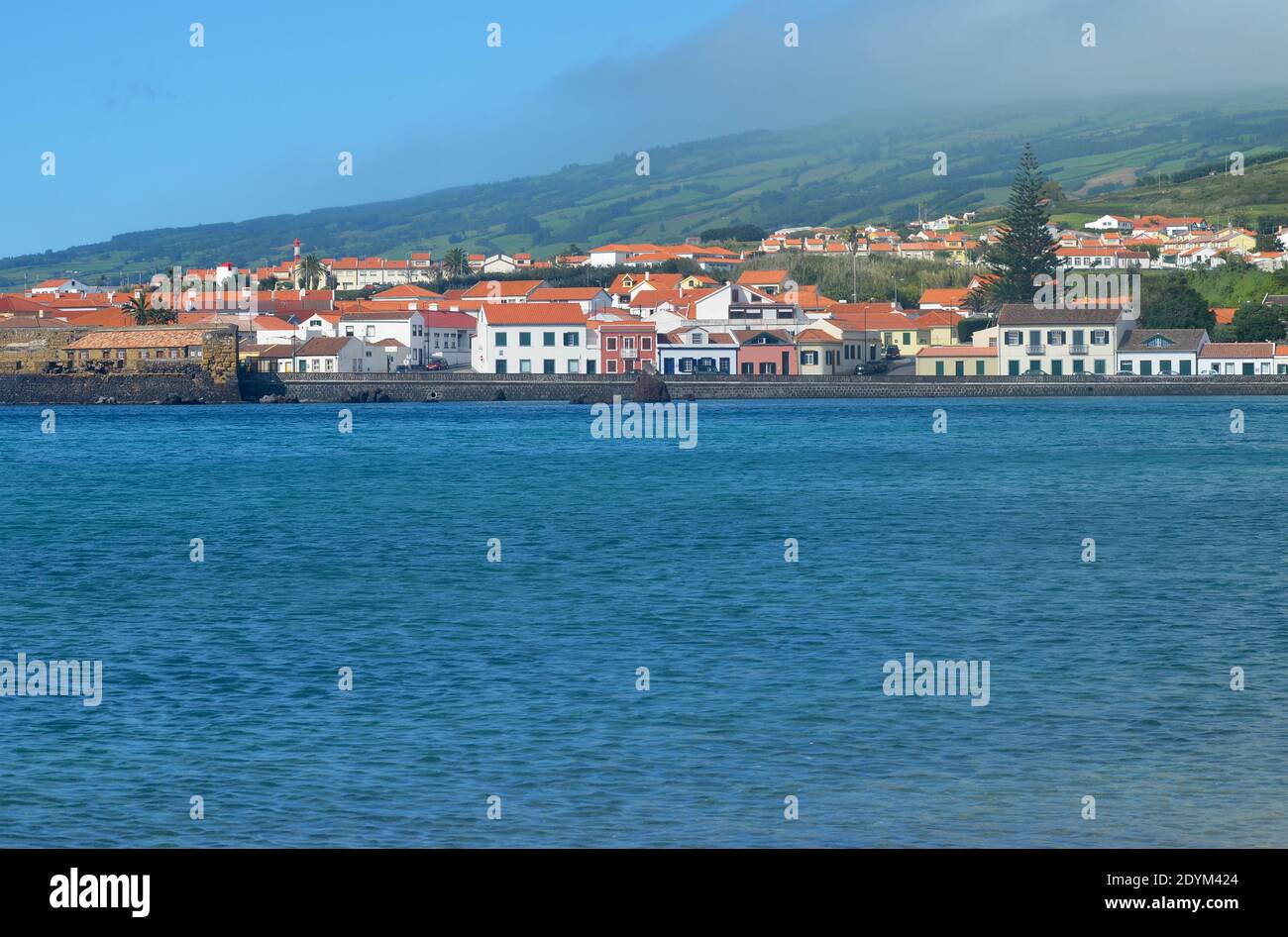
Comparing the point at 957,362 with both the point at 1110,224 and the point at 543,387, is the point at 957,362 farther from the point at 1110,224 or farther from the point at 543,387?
the point at 1110,224

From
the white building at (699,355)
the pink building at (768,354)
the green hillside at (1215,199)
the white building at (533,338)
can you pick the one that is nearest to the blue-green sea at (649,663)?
the pink building at (768,354)

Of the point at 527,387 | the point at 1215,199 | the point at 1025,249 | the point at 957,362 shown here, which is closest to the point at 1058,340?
the point at 957,362

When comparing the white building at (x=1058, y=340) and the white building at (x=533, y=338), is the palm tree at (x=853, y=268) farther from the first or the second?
the white building at (x=533, y=338)

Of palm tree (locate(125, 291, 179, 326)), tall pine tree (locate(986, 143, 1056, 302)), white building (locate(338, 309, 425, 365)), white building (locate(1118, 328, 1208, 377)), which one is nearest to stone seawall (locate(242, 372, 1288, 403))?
white building (locate(1118, 328, 1208, 377))

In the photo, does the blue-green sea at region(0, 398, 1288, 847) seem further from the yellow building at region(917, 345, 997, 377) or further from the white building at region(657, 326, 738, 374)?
the white building at region(657, 326, 738, 374)

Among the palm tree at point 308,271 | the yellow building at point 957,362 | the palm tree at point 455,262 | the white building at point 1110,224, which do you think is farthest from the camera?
the white building at point 1110,224

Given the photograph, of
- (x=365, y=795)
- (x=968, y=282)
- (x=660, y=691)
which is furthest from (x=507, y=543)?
(x=968, y=282)
